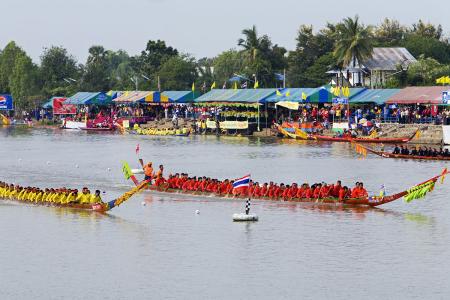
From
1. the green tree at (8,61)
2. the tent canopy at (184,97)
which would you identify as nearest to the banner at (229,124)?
the tent canopy at (184,97)

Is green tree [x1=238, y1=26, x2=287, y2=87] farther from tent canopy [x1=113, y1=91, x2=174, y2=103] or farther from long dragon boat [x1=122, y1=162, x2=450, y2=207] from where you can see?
long dragon boat [x1=122, y1=162, x2=450, y2=207]

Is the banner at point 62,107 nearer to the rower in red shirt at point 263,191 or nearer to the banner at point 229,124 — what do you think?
the banner at point 229,124

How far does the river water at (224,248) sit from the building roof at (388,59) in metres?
36.4

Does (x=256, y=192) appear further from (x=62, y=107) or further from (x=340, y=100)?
(x=62, y=107)

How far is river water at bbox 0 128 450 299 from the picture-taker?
29.9 meters

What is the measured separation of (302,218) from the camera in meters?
40.0

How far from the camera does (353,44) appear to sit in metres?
83.8

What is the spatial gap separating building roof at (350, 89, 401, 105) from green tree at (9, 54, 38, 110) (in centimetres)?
6010

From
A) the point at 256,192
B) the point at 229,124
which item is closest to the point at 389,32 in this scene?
the point at 229,124

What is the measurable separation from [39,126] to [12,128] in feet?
10.8

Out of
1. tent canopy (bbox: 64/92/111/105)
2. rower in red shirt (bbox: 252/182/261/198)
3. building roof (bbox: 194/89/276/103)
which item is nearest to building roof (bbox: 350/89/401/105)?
building roof (bbox: 194/89/276/103)

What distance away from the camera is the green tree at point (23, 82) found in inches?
4850

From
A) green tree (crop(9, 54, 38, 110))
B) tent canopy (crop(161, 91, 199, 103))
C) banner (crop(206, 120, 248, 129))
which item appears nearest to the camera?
banner (crop(206, 120, 248, 129))

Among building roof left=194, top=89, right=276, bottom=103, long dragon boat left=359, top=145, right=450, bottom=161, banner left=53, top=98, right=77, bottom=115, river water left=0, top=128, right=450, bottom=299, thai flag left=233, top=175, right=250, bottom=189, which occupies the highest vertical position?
building roof left=194, top=89, right=276, bottom=103
